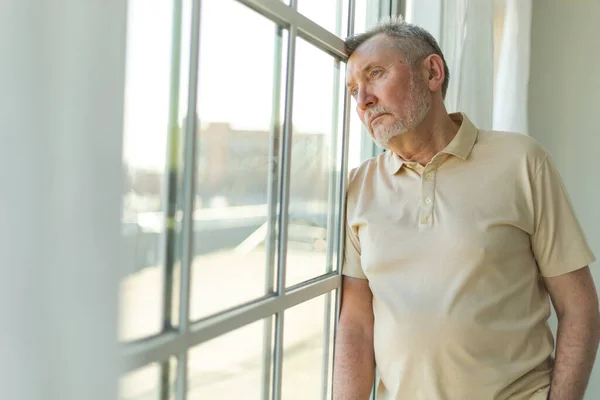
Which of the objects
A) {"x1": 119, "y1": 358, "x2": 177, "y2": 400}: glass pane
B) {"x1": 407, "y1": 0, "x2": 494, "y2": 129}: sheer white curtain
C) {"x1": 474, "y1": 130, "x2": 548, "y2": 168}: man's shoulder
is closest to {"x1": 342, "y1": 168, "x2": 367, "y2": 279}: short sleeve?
{"x1": 474, "y1": 130, "x2": 548, "y2": 168}: man's shoulder

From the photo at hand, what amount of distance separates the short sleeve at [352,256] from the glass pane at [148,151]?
2.24 feet

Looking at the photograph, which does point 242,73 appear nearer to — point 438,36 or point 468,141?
point 468,141

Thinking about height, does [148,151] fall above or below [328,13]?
below

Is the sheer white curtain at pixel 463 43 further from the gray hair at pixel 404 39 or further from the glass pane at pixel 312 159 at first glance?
the glass pane at pixel 312 159

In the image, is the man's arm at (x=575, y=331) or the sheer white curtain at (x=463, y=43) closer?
the man's arm at (x=575, y=331)

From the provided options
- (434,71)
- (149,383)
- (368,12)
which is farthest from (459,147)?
(149,383)

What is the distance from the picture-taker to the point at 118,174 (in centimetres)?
45

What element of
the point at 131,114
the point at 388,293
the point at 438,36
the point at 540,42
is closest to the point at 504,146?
the point at 388,293

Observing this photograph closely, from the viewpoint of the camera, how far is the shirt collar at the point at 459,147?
1.32 m

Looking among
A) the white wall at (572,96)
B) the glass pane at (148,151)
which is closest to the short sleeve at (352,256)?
the glass pane at (148,151)

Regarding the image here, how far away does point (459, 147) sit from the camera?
1327 mm

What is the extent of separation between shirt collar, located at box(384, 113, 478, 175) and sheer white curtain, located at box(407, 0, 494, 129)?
35 cm

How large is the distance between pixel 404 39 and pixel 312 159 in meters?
0.36

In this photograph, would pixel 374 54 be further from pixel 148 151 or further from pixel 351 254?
pixel 148 151
